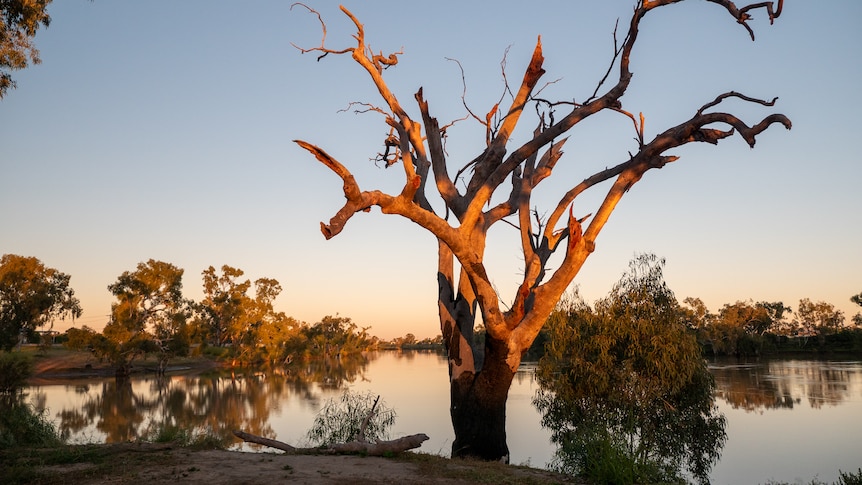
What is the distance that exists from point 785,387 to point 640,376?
2323cm

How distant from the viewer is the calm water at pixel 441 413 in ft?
50.6

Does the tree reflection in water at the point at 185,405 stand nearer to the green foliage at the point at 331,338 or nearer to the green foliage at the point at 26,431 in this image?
the green foliage at the point at 26,431

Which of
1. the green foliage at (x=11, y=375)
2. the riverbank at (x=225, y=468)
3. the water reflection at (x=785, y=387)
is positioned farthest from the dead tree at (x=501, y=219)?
the green foliage at (x=11, y=375)

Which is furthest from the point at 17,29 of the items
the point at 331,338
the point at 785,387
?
the point at 331,338

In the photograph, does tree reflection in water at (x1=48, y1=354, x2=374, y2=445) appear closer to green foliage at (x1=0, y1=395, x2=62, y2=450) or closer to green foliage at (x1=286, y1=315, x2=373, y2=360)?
green foliage at (x1=0, y1=395, x2=62, y2=450)

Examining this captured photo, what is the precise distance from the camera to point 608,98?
845 centimetres

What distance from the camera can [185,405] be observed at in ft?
81.1

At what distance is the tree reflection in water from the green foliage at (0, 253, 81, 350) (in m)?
5.81

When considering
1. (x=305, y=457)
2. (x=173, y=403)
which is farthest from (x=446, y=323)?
(x=173, y=403)

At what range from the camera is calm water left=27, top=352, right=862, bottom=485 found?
15438 mm

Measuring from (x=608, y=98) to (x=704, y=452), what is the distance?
25.5ft

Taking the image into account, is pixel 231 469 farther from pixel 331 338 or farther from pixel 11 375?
pixel 331 338

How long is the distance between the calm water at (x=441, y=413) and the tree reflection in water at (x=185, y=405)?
0.04 m

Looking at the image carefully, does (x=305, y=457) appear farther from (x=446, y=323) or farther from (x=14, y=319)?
(x=14, y=319)
